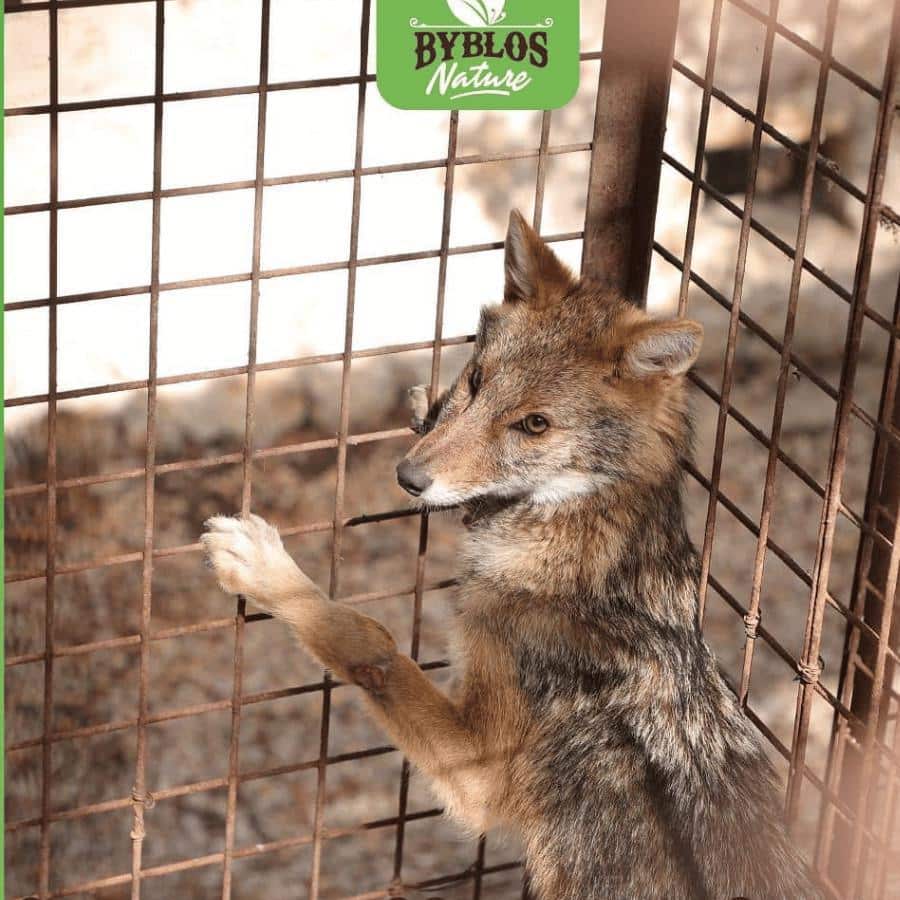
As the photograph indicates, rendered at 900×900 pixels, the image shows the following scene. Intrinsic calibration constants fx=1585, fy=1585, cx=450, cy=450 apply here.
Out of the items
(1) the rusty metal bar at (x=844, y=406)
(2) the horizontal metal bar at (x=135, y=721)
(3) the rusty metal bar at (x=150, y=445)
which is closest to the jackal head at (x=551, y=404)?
(1) the rusty metal bar at (x=844, y=406)

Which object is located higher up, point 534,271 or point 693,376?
point 534,271

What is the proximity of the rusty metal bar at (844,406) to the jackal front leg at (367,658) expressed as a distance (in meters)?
0.79

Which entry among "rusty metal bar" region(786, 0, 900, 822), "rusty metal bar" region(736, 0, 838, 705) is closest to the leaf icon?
"rusty metal bar" region(736, 0, 838, 705)

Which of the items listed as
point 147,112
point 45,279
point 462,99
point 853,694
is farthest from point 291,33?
point 853,694

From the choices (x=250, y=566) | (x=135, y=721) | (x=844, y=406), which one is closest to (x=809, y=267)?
(x=844, y=406)

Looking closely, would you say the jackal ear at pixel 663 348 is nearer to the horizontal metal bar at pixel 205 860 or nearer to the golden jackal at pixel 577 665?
the golden jackal at pixel 577 665

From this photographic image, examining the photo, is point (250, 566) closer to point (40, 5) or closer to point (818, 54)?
point (40, 5)

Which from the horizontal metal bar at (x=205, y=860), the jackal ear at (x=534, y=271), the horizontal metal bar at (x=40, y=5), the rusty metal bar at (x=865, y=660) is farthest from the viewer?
the horizontal metal bar at (x=205, y=860)

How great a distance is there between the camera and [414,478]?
373 cm

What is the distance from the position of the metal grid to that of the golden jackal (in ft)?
0.43

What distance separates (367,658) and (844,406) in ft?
4.26

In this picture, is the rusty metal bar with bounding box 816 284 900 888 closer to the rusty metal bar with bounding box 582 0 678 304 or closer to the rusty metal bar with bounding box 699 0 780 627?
the rusty metal bar with bounding box 699 0 780 627

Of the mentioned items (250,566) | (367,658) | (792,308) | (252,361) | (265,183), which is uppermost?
(265,183)

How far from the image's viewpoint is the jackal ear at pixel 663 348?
3625mm
